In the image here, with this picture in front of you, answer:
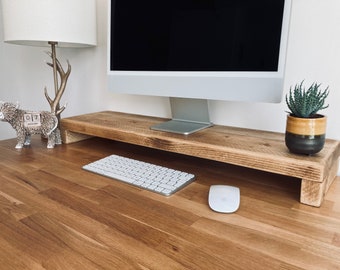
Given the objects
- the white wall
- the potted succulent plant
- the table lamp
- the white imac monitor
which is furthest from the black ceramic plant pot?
the table lamp

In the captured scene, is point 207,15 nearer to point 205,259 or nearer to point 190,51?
point 190,51

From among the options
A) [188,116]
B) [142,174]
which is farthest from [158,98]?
[142,174]

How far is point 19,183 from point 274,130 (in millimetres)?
754

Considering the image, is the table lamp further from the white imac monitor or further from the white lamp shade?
the white imac monitor

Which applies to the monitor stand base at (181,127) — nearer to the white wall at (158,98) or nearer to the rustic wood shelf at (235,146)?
the rustic wood shelf at (235,146)

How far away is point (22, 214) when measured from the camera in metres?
0.54

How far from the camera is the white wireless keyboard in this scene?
26.0 inches

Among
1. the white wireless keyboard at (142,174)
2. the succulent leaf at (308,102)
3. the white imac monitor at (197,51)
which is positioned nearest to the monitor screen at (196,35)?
the white imac monitor at (197,51)

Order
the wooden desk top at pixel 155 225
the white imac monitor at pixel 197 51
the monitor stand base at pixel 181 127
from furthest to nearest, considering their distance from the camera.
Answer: the monitor stand base at pixel 181 127 < the white imac monitor at pixel 197 51 < the wooden desk top at pixel 155 225

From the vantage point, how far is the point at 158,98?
3.69ft

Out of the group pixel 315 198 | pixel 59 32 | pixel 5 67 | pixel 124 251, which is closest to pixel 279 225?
pixel 315 198

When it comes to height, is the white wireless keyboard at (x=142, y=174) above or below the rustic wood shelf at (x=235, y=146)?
below

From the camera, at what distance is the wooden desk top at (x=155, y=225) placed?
16.2 inches

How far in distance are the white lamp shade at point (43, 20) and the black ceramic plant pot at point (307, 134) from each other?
0.81m
